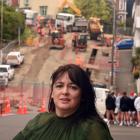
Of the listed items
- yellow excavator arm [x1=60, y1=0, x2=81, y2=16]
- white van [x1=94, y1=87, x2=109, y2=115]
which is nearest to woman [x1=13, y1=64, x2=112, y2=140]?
white van [x1=94, y1=87, x2=109, y2=115]

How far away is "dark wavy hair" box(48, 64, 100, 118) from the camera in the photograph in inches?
165

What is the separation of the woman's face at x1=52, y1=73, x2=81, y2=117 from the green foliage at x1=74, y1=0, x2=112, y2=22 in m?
119

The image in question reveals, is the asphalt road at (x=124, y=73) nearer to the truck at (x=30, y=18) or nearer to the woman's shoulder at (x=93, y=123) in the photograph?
the truck at (x=30, y=18)

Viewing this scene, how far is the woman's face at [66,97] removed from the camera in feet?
13.7

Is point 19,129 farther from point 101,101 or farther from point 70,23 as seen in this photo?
point 70,23

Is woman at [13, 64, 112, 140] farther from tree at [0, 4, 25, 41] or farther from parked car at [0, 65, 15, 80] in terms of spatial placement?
tree at [0, 4, 25, 41]

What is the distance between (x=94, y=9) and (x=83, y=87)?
121 m

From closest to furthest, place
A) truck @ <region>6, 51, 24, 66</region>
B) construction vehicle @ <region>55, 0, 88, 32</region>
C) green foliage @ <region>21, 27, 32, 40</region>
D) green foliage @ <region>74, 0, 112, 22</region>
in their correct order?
truck @ <region>6, 51, 24, 66</region>
green foliage @ <region>21, 27, 32, 40</region>
construction vehicle @ <region>55, 0, 88, 32</region>
green foliage @ <region>74, 0, 112, 22</region>

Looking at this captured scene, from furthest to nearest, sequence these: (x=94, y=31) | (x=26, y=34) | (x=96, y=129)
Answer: (x=94, y=31) → (x=26, y=34) → (x=96, y=129)

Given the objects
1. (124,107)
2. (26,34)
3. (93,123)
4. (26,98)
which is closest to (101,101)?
(124,107)

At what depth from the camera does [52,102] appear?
4.35 meters

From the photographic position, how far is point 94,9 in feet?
410

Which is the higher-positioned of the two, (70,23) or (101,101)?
(70,23)

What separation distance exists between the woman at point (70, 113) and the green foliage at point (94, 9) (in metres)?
119
